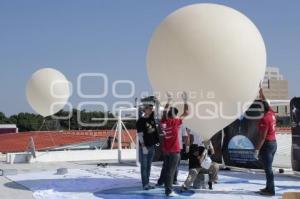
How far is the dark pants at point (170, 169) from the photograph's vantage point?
812 cm

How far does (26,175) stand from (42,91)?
5666 millimetres

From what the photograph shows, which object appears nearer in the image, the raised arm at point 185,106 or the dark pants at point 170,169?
the raised arm at point 185,106

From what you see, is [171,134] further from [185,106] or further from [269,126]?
[269,126]

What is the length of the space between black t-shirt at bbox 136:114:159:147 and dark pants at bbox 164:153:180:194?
0.65 metres

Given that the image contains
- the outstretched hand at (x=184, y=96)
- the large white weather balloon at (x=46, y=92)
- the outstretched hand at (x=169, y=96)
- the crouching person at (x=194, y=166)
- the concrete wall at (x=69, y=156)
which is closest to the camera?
the outstretched hand at (x=184, y=96)

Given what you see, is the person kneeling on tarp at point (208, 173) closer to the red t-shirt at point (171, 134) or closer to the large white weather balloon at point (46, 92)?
the red t-shirt at point (171, 134)

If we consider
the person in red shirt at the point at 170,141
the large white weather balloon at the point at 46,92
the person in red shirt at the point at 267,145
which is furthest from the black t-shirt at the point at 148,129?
the large white weather balloon at the point at 46,92

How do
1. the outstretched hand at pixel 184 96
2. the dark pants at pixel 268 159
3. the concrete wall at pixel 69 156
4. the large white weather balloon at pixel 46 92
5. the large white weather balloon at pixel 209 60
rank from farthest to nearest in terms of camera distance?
the large white weather balloon at pixel 46 92
the concrete wall at pixel 69 156
the dark pants at pixel 268 159
the outstretched hand at pixel 184 96
the large white weather balloon at pixel 209 60

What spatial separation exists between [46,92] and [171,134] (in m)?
9.68

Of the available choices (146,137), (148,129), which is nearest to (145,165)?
(146,137)

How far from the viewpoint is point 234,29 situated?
7.32 metres

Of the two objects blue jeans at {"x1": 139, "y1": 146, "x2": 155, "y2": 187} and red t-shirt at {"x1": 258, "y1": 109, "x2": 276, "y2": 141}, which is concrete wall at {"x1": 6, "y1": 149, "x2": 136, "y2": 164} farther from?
red t-shirt at {"x1": 258, "y1": 109, "x2": 276, "y2": 141}

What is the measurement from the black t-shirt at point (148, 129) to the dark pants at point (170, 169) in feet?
2.14

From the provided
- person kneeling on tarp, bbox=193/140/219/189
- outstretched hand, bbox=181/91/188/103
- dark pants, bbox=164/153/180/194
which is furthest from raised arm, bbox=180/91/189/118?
person kneeling on tarp, bbox=193/140/219/189
